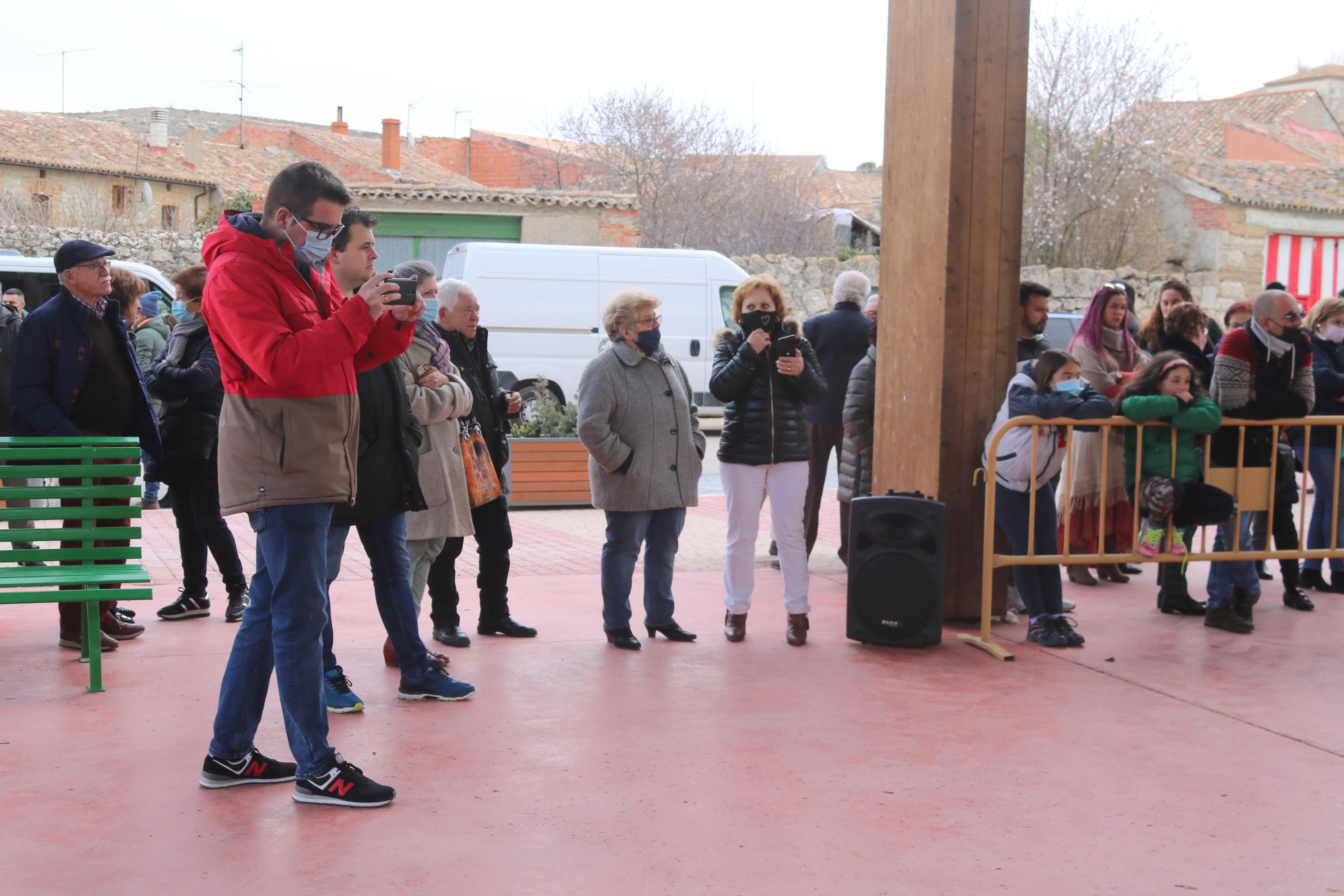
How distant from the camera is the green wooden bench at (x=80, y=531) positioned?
4.83 metres

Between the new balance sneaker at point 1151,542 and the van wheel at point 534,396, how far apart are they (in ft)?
19.9

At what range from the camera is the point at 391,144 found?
39.5 metres

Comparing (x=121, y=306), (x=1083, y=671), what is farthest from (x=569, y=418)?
(x=1083, y=671)

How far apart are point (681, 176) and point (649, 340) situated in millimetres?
27036

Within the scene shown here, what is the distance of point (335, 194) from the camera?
3562mm

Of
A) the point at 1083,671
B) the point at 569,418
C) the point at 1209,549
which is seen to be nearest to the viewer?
the point at 1083,671

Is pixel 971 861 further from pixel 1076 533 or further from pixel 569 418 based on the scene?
pixel 569 418

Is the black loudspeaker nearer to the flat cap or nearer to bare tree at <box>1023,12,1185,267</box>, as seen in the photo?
the flat cap

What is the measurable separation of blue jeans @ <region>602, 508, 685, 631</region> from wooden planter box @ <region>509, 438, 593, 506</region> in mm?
4862

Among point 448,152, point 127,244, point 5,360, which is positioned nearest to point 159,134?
point 448,152

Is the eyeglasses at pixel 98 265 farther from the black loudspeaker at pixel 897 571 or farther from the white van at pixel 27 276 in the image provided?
the white van at pixel 27 276

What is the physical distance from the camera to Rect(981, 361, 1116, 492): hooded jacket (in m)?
5.79

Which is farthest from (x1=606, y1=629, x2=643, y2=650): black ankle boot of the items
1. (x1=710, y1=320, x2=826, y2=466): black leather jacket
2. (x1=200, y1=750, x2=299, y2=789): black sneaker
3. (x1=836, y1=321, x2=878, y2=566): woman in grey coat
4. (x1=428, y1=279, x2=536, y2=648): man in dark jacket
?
(x1=200, y1=750, x2=299, y2=789): black sneaker

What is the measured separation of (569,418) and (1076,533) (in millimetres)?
5719
